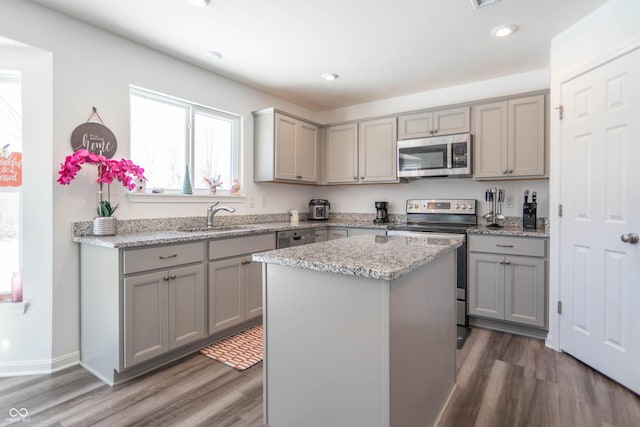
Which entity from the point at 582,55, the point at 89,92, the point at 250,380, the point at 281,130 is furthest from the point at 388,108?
the point at 250,380

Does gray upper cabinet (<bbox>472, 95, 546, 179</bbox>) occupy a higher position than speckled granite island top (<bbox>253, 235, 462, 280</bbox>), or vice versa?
gray upper cabinet (<bbox>472, 95, 546, 179</bbox>)

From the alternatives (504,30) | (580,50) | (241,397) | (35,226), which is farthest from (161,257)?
(580,50)

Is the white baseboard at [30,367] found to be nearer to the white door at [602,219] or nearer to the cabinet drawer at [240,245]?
the cabinet drawer at [240,245]

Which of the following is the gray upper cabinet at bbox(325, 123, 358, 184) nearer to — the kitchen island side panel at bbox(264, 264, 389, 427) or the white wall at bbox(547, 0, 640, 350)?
the white wall at bbox(547, 0, 640, 350)

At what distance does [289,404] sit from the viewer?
56.8 inches

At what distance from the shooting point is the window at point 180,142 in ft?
9.28

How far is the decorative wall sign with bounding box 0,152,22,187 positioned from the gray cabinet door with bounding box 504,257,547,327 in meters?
3.76

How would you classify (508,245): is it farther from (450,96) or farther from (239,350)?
(239,350)

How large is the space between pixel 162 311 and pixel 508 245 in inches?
109

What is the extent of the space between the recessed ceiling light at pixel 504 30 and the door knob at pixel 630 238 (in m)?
1.63

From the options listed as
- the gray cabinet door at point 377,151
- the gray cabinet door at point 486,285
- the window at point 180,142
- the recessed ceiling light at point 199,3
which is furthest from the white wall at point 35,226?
the gray cabinet door at point 486,285

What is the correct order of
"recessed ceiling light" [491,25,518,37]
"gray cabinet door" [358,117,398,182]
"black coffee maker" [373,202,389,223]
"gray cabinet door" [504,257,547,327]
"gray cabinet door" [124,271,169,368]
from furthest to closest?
1. "black coffee maker" [373,202,389,223]
2. "gray cabinet door" [358,117,398,182]
3. "gray cabinet door" [504,257,547,327]
4. "recessed ceiling light" [491,25,518,37]
5. "gray cabinet door" [124,271,169,368]

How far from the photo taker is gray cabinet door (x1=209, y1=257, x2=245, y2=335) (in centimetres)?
258

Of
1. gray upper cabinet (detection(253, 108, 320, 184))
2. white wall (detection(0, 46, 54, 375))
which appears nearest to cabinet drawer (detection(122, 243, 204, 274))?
white wall (detection(0, 46, 54, 375))
